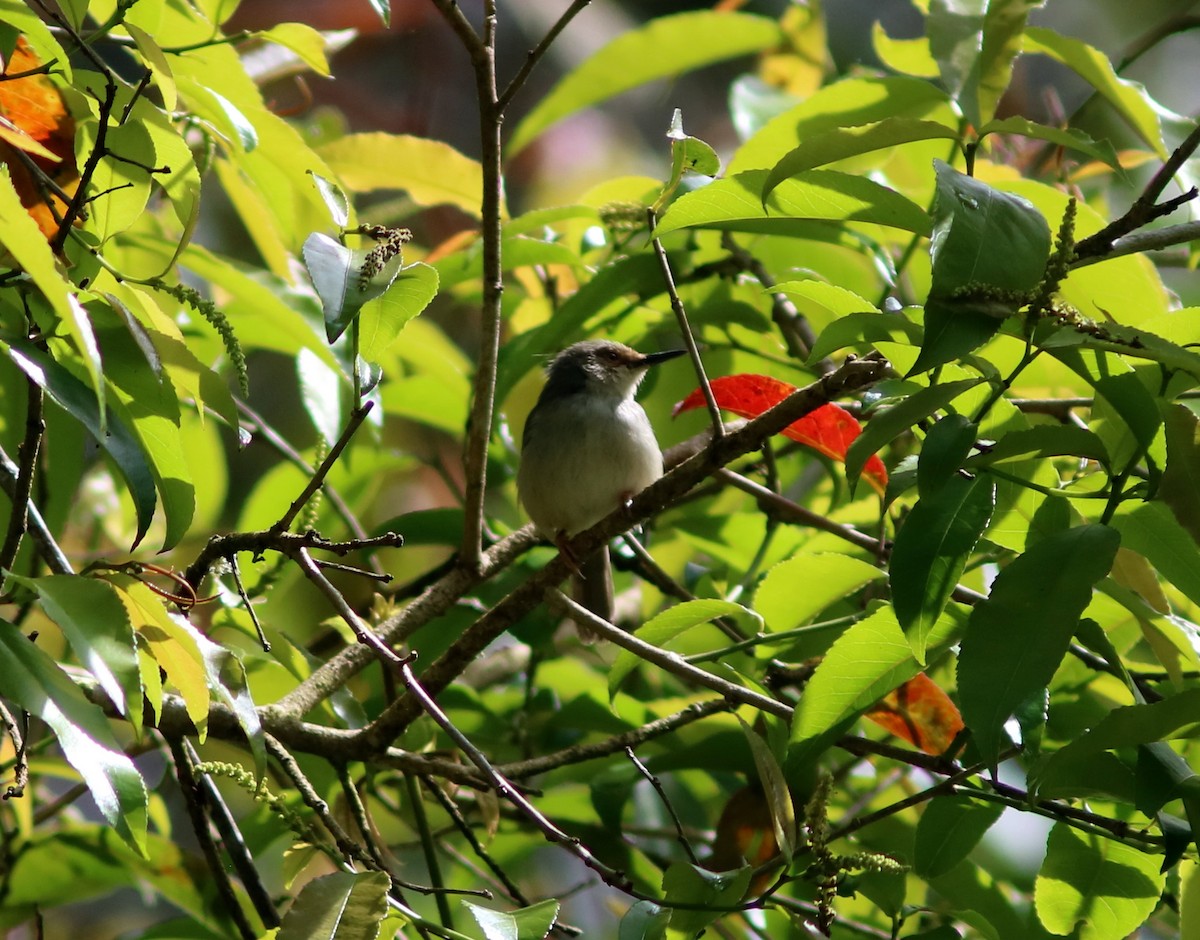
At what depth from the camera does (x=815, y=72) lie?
14.9 feet

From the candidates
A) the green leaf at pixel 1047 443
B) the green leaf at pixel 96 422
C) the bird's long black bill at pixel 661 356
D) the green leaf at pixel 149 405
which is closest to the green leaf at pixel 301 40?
the green leaf at pixel 149 405

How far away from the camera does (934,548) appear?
73.2 inches

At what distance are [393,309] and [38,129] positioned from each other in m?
0.89

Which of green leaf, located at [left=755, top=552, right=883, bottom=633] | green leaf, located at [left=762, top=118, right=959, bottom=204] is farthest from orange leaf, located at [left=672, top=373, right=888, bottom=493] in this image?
green leaf, located at [left=762, top=118, right=959, bottom=204]

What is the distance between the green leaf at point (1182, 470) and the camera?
191cm

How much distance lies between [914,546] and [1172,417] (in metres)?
0.48

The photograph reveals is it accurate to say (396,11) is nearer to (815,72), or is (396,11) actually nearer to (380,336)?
(815,72)

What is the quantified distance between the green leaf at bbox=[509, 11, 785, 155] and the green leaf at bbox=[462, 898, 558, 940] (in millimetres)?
2316

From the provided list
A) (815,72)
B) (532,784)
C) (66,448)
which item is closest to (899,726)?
(532,784)

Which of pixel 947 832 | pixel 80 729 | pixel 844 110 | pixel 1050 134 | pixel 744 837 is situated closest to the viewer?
pixel 80 729

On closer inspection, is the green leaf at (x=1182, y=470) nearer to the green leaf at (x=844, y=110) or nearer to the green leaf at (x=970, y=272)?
the green leaf at (x=970, y=272)

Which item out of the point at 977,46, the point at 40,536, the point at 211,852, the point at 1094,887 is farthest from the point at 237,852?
the point at 977,46

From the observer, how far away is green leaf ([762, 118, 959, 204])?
1.88 meters

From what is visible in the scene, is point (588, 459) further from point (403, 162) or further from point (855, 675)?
point (855, 675)
